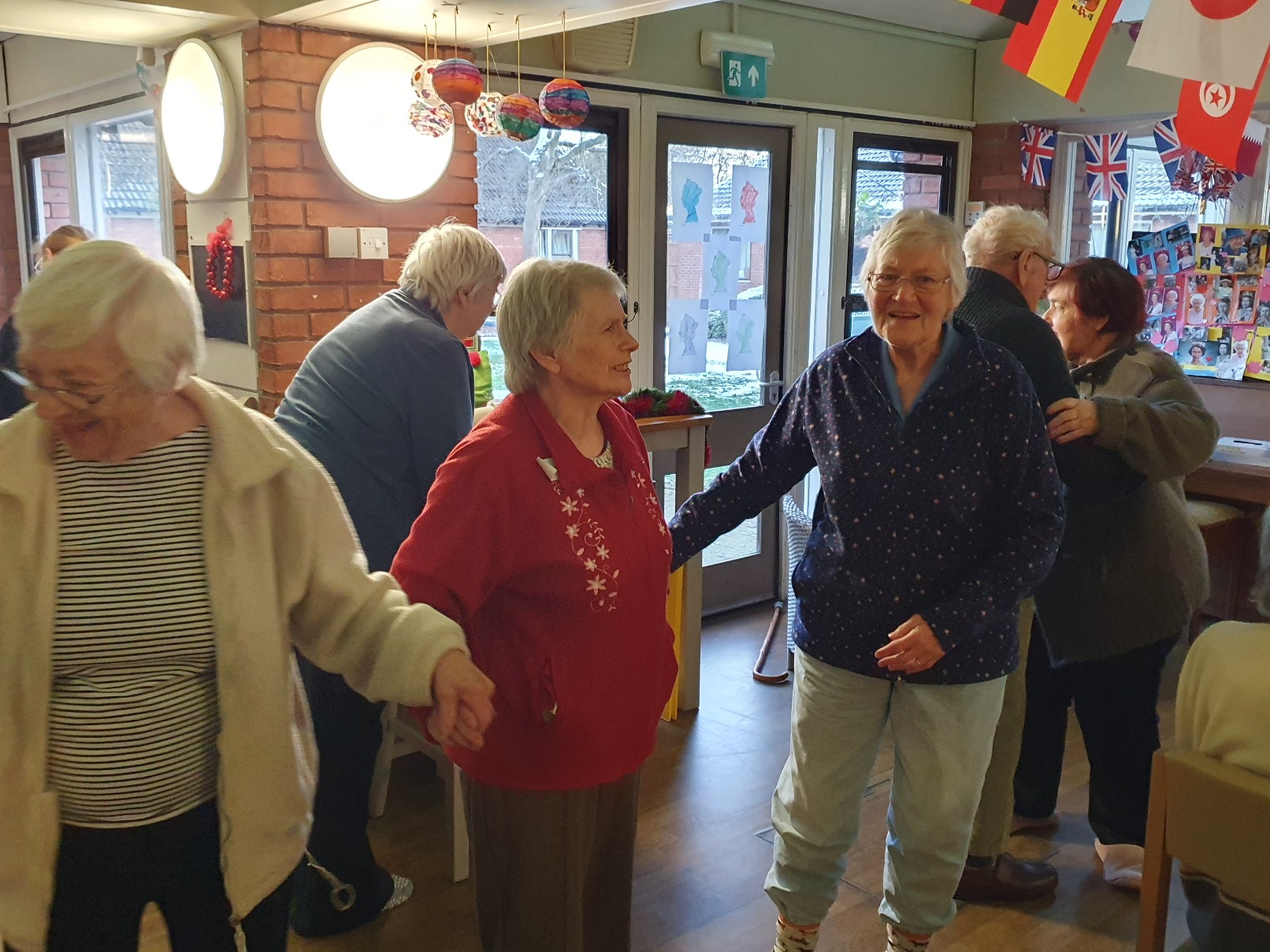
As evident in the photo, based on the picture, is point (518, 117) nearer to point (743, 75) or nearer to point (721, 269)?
point (743, 75)

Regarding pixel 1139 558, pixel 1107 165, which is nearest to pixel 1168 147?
pixel 1107 165

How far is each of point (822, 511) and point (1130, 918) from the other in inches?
49.9

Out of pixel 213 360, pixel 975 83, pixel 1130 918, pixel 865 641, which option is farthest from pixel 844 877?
pixel 975 83

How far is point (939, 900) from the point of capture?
77.6 inches

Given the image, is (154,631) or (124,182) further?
(124,182)

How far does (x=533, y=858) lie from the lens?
5.26 ft

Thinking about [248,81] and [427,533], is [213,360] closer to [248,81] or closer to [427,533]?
[248,81]

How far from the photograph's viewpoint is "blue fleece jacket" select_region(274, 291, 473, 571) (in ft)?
7.28

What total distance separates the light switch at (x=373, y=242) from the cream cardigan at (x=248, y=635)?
1.81 m

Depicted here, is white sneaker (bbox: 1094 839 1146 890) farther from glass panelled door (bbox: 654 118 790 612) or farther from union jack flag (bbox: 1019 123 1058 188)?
union jack flag (bbox: 1019 123 1058 188)

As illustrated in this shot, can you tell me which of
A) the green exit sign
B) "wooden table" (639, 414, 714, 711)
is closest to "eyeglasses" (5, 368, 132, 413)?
"wooden table" (639, 414, 714, 711)

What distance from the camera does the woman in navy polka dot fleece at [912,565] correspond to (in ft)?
6.00

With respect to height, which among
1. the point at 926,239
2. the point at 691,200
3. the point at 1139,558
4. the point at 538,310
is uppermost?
the point at 691,200

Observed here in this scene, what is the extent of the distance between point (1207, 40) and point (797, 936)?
167cm
